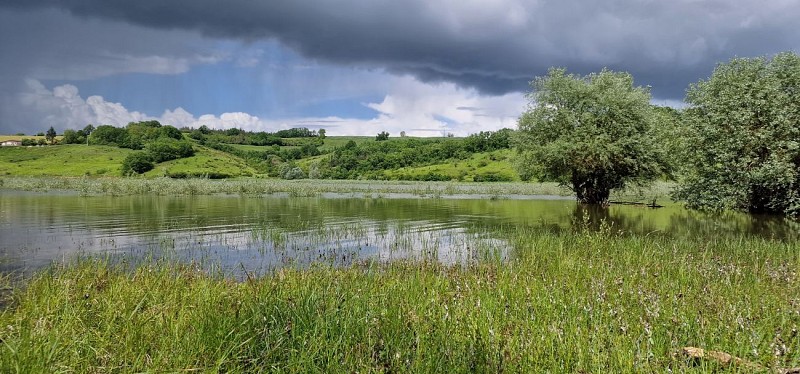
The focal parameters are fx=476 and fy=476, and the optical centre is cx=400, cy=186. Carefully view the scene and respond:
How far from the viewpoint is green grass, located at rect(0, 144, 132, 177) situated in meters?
123

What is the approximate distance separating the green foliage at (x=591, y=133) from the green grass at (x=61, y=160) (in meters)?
117

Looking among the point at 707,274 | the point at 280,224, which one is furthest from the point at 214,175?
the point at 707,274

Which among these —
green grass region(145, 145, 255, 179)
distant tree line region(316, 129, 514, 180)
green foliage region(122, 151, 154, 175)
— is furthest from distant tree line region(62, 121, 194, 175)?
distant tree line region(316, 129, 514, 180)

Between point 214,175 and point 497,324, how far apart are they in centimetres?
13354

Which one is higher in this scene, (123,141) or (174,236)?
(123,141)

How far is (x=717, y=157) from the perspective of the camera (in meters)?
28.0

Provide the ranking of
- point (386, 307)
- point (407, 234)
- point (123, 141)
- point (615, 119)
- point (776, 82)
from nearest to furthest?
point (386, 307) < point (407, 234) < point (776, 82) < point (615, 119) < point (123, 141)

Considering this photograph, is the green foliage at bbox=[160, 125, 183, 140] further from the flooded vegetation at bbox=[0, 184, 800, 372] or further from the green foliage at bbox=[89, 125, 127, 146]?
the flooded vegetation at bbox=[0, 184, 800, 372]

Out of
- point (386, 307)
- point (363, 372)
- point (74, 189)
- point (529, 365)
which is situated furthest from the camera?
point (74, 189)

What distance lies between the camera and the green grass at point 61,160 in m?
123

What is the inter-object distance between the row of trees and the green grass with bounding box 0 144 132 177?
396 feet

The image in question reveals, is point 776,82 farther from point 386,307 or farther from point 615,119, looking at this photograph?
point 386,307

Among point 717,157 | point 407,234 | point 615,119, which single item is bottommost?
point 407,234

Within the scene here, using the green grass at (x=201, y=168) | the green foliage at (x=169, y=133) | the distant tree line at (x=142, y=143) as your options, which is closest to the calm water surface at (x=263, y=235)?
the green grass at (x=201, y=168)
